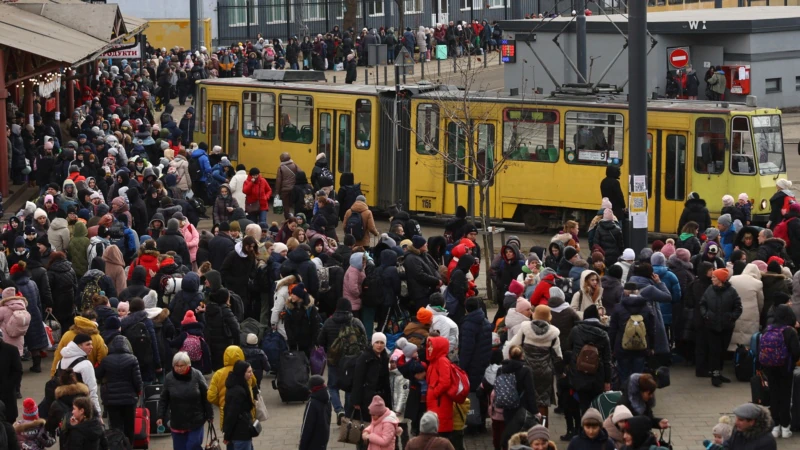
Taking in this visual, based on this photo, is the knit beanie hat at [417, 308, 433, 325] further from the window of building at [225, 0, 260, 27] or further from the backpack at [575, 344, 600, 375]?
the window of building at [225, 0, 260, 27]

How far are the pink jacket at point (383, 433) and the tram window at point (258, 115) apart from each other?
59.8ft

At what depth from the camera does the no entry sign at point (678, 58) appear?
40.0 meters

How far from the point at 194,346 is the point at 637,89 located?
6.73 meters

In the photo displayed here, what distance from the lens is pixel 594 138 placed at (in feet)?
82.2

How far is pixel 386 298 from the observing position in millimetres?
17141

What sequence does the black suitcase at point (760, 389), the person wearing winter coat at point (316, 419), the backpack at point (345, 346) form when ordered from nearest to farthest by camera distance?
the person wearing winter coat at point (316, 419), the backpack at point (345, 346), the black suitcase at point (760, 389)

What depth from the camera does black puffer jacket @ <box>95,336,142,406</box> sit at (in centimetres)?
1375

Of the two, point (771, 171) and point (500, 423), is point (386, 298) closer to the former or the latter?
point (500, 423)

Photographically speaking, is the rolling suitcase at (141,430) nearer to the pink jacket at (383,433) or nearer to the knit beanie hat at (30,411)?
the knit beanie hat at (30,411)

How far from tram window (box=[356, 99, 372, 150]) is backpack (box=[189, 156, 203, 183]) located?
9.87 ft

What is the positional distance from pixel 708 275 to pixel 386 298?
12.2ft

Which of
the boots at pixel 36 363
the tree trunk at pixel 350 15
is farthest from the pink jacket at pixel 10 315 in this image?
the tree trunk at pixel 350 15

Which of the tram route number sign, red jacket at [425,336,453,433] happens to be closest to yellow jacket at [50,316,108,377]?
red jacket at [425,336,453,433]

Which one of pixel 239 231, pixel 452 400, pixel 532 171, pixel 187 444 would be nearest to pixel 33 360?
pixel 239 231
